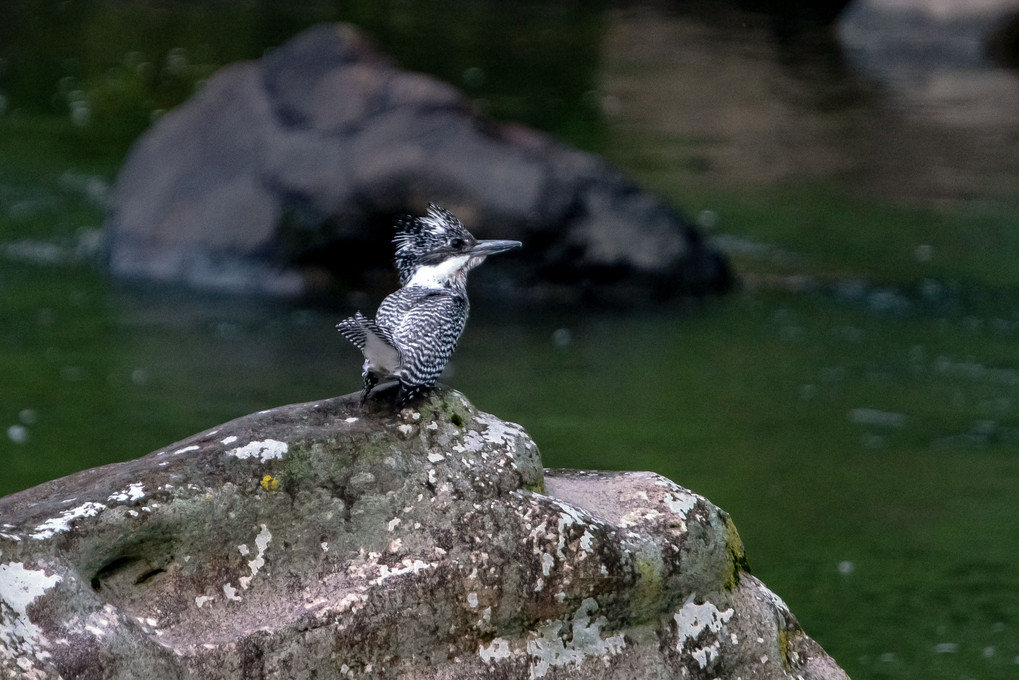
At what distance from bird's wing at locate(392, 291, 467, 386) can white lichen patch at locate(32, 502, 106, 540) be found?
2.58ft

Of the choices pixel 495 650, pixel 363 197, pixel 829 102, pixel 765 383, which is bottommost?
pixel 829 102

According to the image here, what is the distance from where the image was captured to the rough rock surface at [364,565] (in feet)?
10.6

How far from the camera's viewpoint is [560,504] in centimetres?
371

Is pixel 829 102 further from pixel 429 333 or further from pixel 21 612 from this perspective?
pixel 21 612

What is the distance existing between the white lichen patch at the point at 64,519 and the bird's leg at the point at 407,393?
76cm

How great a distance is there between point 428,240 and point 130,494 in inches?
57.3

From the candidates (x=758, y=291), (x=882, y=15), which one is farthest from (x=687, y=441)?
(x=882, y=15)

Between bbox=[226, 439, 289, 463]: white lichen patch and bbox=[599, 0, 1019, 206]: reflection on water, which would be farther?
bbox=[599, 0, 1019, 206]: reflection on water

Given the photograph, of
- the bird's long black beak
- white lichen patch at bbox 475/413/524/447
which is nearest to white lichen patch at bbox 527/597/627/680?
white lichen patch at bbox 475/413/524/447

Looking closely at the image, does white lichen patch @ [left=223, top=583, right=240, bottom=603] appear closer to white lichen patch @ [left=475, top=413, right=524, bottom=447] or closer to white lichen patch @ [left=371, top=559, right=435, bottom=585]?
white lichen patch @ [left=371, top=559, right=435, bottom=585]

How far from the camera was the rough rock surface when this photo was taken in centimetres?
324

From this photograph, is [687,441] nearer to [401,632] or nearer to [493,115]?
[401,632]

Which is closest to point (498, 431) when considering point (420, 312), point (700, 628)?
point (420, 312)

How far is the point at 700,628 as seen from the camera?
12.7ft
